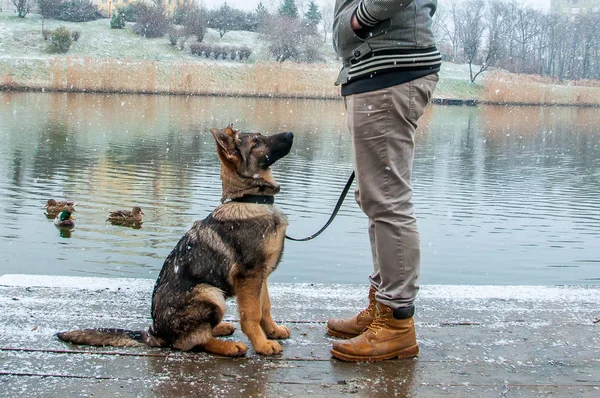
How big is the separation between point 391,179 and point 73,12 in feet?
220

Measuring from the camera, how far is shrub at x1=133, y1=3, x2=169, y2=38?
62.6 meters

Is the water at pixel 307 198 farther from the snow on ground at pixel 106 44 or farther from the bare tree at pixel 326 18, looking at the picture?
the bare tree at pixel 326 18

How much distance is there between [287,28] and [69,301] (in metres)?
62.8

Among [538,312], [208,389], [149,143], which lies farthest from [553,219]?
[149,143]

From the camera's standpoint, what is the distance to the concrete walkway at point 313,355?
10.8 feet

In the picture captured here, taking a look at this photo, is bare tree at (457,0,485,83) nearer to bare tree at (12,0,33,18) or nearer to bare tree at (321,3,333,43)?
bare tree at (321,3,333,43)

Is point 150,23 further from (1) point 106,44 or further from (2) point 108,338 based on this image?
(2) point 108,338

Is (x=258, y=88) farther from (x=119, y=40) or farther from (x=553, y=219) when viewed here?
(x=553, y=219)

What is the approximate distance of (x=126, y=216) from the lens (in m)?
10.6

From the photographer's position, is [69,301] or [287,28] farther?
[287,28]

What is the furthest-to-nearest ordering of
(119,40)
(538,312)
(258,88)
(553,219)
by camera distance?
(119,40) < (258,88) < (553,219) < (538,312)

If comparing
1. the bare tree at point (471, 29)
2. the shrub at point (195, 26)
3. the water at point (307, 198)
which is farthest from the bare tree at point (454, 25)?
the water at point (307, 198)

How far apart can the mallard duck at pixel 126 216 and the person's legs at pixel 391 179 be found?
7.35 meters

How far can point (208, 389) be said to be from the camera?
3260 mm
